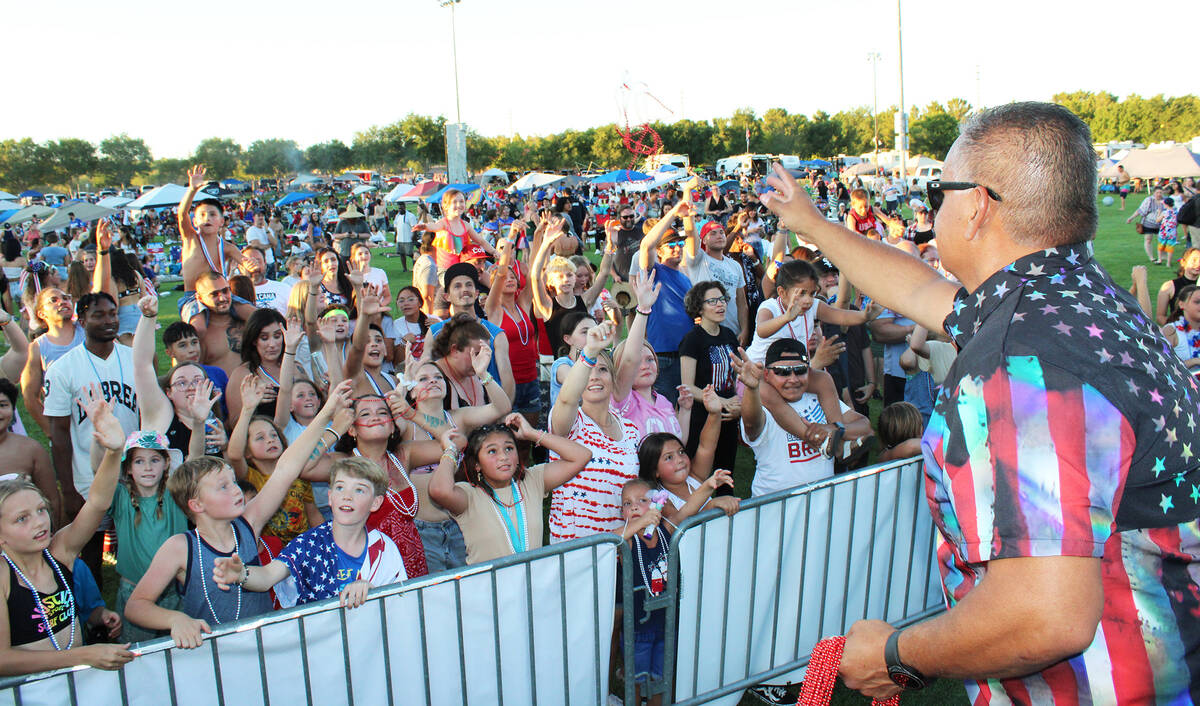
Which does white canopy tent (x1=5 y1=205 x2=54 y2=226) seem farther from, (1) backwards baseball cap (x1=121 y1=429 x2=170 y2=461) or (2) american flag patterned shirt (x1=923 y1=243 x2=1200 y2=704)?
(2) american flag patterned shirt (x1=923 y1=243 x2=1200 y2=704)

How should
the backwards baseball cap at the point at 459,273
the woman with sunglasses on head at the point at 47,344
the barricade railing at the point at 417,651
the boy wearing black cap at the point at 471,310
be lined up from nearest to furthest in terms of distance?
the barricade railing at the point at 417,651 → the woman with sunglasses on head at the point at 47,344 → the boy wearing black cap at the point at 471,310 → the backwards baseball cap at the point at 459,273

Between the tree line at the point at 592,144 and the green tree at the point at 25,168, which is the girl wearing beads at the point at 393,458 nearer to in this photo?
the tree line at the point at 592,144

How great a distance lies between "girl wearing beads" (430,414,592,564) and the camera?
12.6 ft

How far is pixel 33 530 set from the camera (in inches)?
121

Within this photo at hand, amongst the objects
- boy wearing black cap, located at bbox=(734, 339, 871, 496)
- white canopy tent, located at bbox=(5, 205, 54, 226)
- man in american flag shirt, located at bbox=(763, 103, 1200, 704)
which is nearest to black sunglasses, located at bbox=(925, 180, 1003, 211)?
man in american flag shirt, located at bbox=(763, 103, 1200, 704)

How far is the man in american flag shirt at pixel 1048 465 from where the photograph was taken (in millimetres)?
1348

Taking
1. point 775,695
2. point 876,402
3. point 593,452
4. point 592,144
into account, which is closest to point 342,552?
point 593,452

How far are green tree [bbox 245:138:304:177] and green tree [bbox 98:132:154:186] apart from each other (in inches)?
513

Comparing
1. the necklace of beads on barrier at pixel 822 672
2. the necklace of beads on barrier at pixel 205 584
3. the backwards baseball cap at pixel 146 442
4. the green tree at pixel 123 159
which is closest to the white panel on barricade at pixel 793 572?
the necklace of beads on barrier at pixel 822 672

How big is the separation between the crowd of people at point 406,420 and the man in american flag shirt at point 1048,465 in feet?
0.19

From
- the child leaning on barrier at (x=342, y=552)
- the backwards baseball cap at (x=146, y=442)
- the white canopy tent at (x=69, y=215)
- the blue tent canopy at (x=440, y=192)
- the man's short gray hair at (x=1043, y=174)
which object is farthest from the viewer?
the blue tent canopy at (x=440, y=192)

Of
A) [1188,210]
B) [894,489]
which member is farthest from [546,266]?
[1188,210]

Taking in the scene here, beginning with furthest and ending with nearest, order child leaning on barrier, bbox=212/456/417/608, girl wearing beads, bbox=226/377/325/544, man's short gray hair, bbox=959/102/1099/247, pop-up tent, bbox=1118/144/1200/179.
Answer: pop-up tent, bbox=1118/144/1200/179, girl wearing beads, bbox=226/377/325/544, child leaning on barrier, bbox=212/456/417/608, man's short gray hair, bbox=959/102/1099/247

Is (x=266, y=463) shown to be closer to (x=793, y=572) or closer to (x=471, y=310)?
(x=471, y=310)
